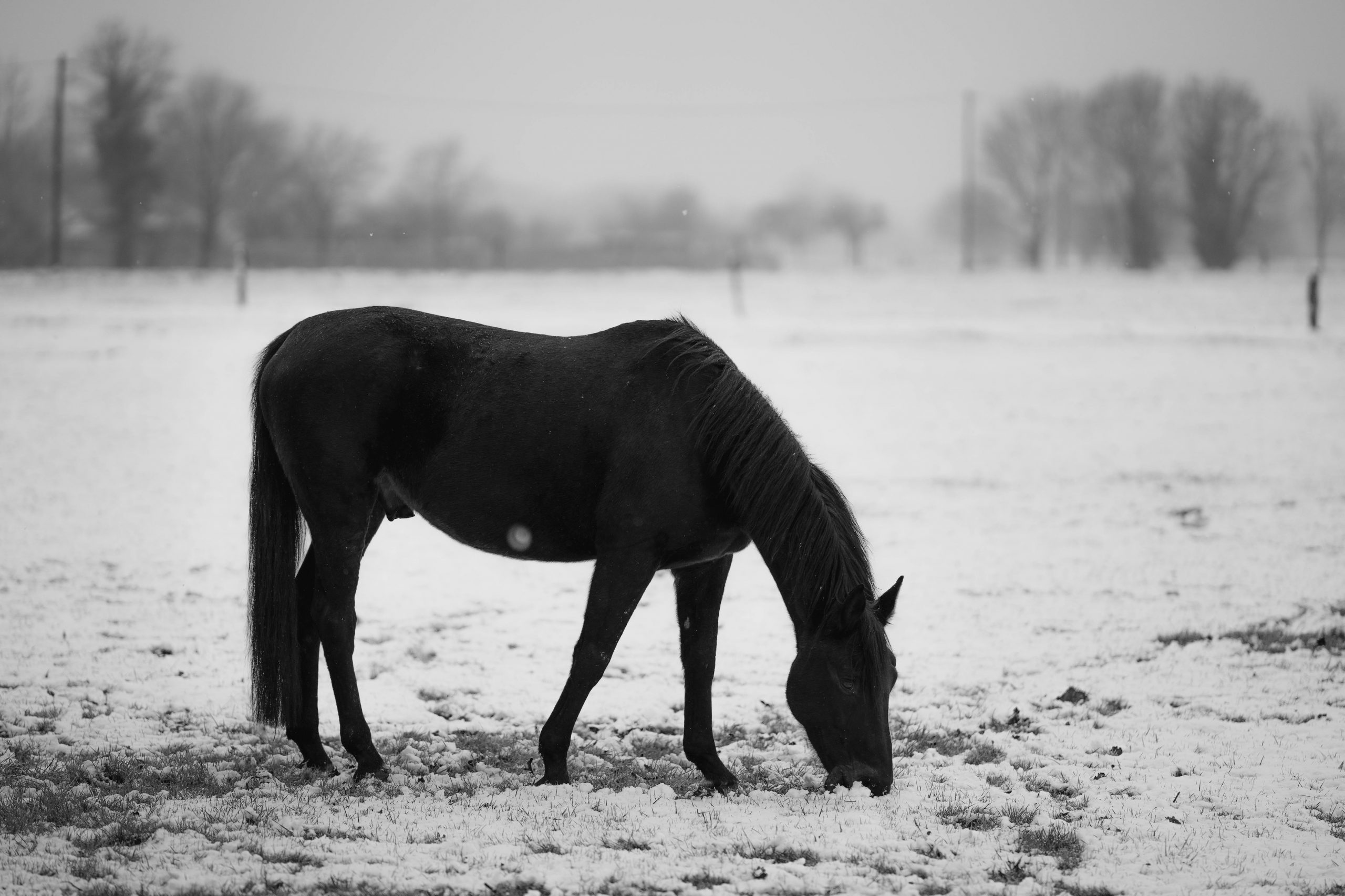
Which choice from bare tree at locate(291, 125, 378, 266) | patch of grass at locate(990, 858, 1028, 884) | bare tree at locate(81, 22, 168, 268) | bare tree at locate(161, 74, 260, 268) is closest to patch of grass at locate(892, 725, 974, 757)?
patch of grass at locate(990, 858, 1028, 884)

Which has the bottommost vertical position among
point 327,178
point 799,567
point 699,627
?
point 699,627

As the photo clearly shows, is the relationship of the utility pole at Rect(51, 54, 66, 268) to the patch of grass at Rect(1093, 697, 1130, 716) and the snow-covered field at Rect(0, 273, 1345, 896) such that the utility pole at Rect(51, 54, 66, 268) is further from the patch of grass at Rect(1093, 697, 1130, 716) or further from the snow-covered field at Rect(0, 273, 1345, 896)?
the patch of grass at Rect(1093, 697, 1130, 716)

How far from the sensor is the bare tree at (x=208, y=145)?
40.7 metres

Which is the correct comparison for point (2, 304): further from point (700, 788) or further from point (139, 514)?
point (700, 788)

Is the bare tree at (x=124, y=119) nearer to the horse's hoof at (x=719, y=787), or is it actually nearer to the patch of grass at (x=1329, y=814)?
the horse's hoof at (x=719, y=787)

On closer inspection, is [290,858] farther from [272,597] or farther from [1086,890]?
[1086,890]

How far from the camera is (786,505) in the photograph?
4.31 metres

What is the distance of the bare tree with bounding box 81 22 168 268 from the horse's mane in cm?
3888

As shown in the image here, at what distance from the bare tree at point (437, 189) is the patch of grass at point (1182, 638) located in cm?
4644

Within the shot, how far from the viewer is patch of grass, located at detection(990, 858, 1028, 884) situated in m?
3.48

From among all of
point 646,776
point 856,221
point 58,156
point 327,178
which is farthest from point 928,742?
point 856,221

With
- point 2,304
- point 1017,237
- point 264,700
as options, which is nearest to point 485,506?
point 264,700

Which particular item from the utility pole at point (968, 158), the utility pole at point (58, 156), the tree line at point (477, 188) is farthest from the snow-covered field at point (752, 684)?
the utility pole at point (968, 158)

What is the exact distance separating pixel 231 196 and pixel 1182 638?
41977 millimetres
